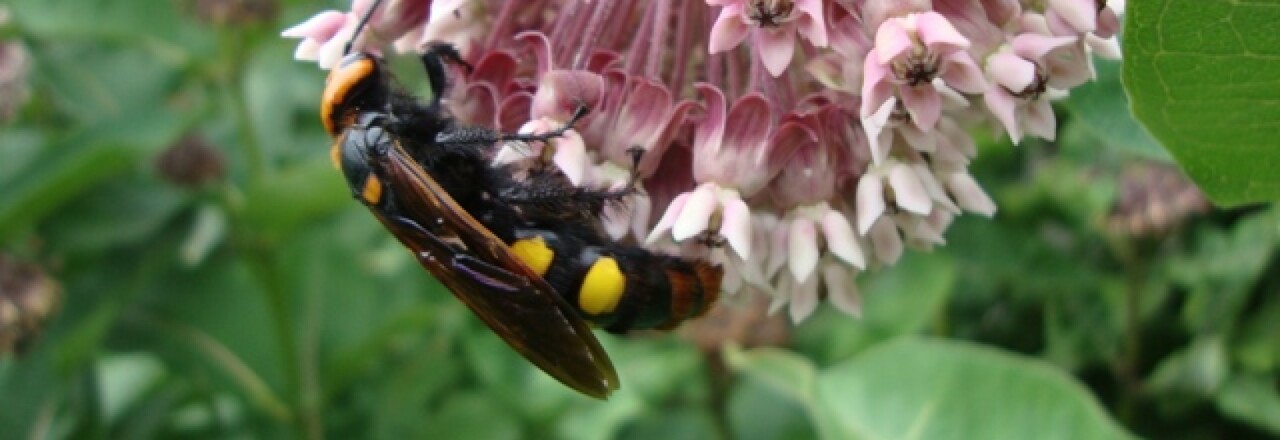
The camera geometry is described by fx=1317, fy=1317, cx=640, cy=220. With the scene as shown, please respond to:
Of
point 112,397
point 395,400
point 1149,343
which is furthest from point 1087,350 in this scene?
point 112,397

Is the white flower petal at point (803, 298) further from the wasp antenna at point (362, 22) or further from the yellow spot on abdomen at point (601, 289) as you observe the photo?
the wasp antenna at point (362, 22)

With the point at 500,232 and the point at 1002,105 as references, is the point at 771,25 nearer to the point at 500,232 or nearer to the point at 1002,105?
the point at 1002,105

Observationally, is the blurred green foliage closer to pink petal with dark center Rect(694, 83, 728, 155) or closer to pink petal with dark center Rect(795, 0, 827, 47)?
pink petal with dark center Rect(694, 83, 728, 155)

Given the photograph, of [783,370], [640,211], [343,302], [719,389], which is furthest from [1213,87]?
[343,302]

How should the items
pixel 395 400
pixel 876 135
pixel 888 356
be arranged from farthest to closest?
1. pixel 395 400
2. pixel 888 356
3. pixel 876 135

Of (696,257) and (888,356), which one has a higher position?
(696,257)

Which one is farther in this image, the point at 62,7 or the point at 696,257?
the point at 62,7

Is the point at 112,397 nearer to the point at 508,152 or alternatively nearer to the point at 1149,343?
the point at 508,152
